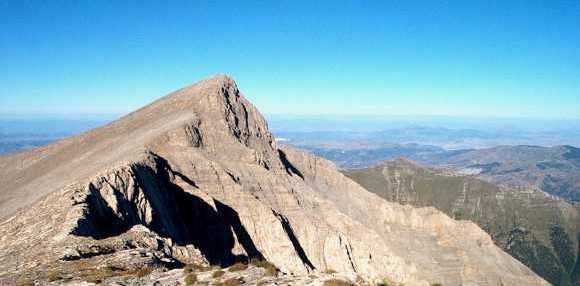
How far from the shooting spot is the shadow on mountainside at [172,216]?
36781mm

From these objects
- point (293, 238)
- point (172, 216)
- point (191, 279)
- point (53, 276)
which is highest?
point (191, 279)

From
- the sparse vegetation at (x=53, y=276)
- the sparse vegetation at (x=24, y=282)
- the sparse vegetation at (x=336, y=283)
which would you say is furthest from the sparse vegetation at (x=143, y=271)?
the sparse vegetation at (x=336, y=283)

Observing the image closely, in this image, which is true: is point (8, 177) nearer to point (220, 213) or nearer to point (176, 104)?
point (176, 104)

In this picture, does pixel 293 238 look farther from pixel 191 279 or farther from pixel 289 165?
pixel 191 279

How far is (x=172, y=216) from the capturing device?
2010 inches

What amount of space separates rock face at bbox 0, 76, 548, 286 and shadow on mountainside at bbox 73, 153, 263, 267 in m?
0.17

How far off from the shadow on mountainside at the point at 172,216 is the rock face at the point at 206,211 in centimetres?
17

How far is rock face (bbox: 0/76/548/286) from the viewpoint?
29.3 metres

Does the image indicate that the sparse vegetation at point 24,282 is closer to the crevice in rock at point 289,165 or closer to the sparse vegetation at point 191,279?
the sparse vegetation at point 191,279

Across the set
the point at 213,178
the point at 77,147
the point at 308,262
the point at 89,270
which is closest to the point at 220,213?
the point at 213,178

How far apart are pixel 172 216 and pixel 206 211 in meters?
8.19

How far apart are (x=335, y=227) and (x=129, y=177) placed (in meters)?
41.0

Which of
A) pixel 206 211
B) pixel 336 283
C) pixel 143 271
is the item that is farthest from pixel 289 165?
pixel 336 283

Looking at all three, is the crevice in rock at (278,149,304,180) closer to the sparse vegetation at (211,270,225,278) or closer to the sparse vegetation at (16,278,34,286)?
the sparse vegetation at (16,278,34,286)
